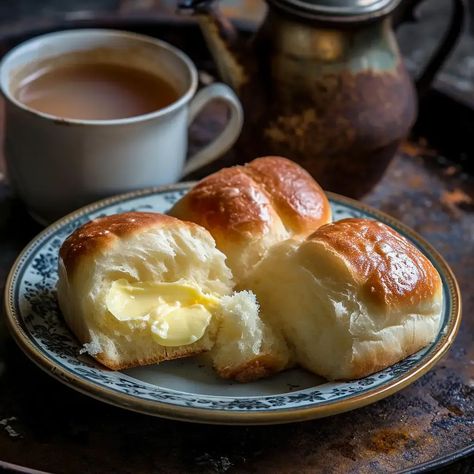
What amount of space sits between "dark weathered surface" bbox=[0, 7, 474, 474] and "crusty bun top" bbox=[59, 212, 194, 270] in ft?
0.54

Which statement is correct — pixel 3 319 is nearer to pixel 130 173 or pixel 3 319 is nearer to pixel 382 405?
pixel 130 173

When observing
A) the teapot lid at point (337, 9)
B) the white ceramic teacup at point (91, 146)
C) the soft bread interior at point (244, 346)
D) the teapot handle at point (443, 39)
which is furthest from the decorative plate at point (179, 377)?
the teapot handle at point (443, 39)

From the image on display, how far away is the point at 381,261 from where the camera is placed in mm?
1076

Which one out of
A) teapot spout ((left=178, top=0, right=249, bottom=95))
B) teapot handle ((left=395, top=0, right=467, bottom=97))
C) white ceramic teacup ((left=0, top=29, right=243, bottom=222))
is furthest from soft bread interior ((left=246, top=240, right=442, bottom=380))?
teapot handle ((left=395, top=0, right=467, bottom=97))

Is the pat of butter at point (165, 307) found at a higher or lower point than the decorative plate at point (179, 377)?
higher

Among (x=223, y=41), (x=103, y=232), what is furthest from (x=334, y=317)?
(x=223, y=41)

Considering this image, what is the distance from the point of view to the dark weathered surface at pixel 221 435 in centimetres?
99

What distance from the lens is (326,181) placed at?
1.50 m

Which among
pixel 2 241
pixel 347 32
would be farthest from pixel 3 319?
pixel 347 32

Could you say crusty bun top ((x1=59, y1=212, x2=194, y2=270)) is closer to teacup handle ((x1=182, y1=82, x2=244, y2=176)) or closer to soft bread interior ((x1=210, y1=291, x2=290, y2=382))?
soft bread interior ((x1=210, y1=291, x2=290, y2=382))

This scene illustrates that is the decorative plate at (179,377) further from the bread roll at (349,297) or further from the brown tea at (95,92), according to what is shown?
the brown tea at (95,92)

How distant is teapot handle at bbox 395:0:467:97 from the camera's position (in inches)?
61.6

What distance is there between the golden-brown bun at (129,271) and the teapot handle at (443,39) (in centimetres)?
71

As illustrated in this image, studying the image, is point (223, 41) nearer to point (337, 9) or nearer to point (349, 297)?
point (337, 9)
